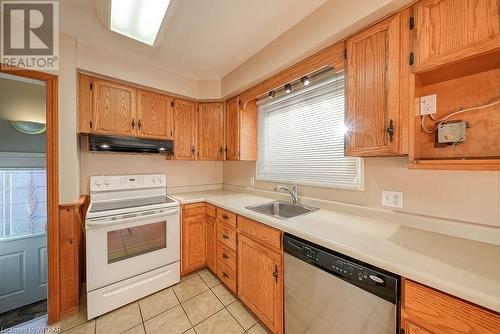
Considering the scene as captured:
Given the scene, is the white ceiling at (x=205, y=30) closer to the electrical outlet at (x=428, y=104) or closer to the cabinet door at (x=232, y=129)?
the cabinet door at (x=232, y=129)

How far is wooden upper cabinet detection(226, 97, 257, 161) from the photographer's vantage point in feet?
7.90

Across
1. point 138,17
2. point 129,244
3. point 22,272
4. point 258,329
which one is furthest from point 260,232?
point 22,272

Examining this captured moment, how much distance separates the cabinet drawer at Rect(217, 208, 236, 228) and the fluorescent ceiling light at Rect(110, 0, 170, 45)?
5.59 ft

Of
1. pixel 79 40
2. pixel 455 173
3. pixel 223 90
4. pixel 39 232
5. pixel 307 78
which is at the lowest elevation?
pixel 39 232

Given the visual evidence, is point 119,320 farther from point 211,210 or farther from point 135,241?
point 211,210

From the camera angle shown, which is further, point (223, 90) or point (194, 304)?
point (223, 90)

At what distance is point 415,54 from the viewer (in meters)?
1.03

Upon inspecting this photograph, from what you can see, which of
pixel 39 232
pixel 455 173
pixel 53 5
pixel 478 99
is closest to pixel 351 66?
pixel 478 99

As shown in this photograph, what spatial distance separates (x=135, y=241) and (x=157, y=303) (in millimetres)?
624

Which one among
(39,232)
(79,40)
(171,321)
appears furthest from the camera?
(39,232)

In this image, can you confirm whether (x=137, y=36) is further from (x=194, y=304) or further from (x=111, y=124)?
(x=194, y=304)

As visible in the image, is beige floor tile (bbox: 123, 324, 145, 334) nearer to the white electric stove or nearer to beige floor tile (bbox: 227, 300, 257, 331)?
the white electric stove

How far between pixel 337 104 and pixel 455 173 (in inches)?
37.0

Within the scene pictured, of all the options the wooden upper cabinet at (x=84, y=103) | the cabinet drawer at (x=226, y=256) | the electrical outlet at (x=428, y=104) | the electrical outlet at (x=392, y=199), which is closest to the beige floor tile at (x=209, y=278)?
the cabinet drawer at (x=226, y=256)
